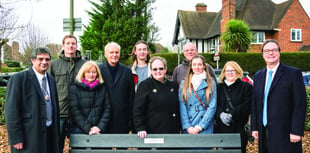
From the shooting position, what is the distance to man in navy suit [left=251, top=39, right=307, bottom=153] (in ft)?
10.7

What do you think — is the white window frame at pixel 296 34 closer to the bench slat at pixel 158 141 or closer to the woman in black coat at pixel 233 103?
the woman in black coat at pixel 233 103

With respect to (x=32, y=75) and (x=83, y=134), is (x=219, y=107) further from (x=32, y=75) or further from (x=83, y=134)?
(x=32, y=75)

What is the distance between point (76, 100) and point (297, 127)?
2838 mm

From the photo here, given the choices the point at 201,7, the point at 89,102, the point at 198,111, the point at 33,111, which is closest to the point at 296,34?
the point at 201,7

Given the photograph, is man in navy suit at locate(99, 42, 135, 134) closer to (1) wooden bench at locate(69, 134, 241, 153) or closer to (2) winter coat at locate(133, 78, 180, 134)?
(2) winter coat at locate(133, 78, 180, 134)

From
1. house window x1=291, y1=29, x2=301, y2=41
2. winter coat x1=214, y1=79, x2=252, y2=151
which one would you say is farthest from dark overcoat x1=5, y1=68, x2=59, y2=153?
house window x1=291, y1=29, x2=301, y2=41

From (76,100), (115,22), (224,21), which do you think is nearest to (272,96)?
(76,100)

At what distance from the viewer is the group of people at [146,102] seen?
319 centimetres

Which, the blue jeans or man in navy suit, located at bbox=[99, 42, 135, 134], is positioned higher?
man in navy suit, located at bbox=[99, 42, 135, 134]

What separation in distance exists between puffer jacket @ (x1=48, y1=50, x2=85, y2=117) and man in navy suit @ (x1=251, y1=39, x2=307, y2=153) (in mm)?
2739

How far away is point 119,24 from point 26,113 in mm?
19565

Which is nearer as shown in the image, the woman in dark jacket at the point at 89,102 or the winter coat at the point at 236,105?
the woman in dark jacket at the point at 89,102

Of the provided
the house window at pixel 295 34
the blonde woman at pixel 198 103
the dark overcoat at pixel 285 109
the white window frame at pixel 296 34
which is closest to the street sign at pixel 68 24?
the blonde woman at pixel 198 103

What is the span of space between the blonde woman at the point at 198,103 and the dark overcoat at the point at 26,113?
1859 mm
